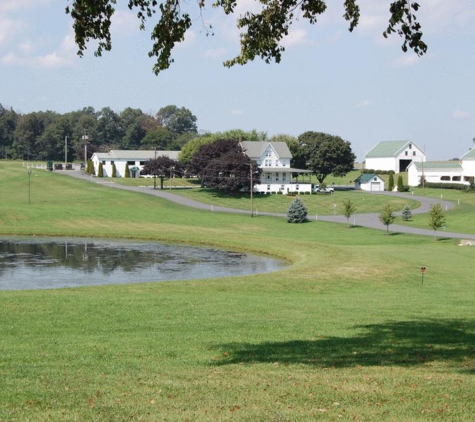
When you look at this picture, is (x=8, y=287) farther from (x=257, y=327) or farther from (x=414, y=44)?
(x=414, y=44)

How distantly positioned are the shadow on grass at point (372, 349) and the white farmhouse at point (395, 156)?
444ft

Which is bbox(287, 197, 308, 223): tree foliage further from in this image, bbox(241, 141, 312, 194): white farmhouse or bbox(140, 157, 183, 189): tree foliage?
bbox(140, 157, 183, 189): tree foliage

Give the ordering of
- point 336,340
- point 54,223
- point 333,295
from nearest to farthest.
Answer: point 336,340 → point 333,295 → point 54,223

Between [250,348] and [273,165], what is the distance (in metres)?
111

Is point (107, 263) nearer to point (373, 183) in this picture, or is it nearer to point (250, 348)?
point (250, 348)

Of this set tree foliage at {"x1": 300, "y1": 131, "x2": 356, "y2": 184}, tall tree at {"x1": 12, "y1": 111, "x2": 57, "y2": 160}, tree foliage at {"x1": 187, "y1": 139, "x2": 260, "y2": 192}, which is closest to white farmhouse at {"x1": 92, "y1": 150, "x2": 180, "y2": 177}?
tree foliage at {"x1": 187, "y1": 139, "x2": 260, "y2": 192}

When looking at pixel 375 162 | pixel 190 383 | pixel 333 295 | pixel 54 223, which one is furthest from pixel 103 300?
pixel 375 162

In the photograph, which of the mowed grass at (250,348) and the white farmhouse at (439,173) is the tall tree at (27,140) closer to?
the white farmhouse at (439,173)

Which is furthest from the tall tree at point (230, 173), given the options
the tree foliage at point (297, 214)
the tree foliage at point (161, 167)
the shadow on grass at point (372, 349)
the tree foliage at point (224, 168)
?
the shadow on grass at point (372, 349)

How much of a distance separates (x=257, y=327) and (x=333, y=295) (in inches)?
368

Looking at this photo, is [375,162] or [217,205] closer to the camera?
[217,205]

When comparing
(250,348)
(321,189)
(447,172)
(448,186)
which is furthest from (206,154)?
(250,348)

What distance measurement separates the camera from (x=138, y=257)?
142 feet

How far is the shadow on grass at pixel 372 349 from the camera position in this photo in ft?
44.6
